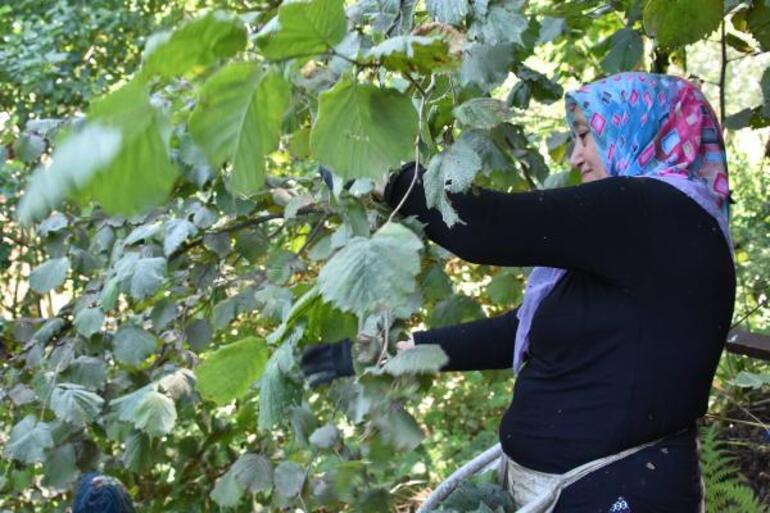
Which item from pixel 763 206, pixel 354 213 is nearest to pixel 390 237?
pixel 354 213

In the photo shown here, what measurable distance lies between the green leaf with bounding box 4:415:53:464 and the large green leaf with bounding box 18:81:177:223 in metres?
1.98

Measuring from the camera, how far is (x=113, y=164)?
61 centimetres

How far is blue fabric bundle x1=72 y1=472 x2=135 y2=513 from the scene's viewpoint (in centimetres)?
249

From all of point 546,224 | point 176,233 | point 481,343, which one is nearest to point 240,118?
point 546,224

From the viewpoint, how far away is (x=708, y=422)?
3781 millimetres

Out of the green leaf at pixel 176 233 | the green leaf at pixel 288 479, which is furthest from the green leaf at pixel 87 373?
the green leaf at pixel 288 479

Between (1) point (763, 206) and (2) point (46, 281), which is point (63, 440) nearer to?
(2) point (46, 281)

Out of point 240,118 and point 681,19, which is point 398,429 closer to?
point 240,118

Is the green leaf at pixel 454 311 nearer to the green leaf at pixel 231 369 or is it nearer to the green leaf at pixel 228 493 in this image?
the green leaf at pixel 228 493

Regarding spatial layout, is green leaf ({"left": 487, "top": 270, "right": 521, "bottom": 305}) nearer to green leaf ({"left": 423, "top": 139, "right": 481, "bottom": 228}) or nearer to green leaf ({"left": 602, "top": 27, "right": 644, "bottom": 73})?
green leaf ({"left": 602, "top": 27, "right": 644, "bottom": 73})

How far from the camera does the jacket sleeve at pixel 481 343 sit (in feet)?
6.52

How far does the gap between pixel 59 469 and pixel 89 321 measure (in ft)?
1.55

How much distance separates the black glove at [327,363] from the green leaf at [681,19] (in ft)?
2.77

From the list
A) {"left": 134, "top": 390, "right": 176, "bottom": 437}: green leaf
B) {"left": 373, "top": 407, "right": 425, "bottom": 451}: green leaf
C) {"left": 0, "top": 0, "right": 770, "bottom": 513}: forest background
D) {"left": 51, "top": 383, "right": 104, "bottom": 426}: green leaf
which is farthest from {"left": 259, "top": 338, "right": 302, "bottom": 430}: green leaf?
{"left": 51, "top": 383, "right": 104, "bottom": 426}: green leaf
